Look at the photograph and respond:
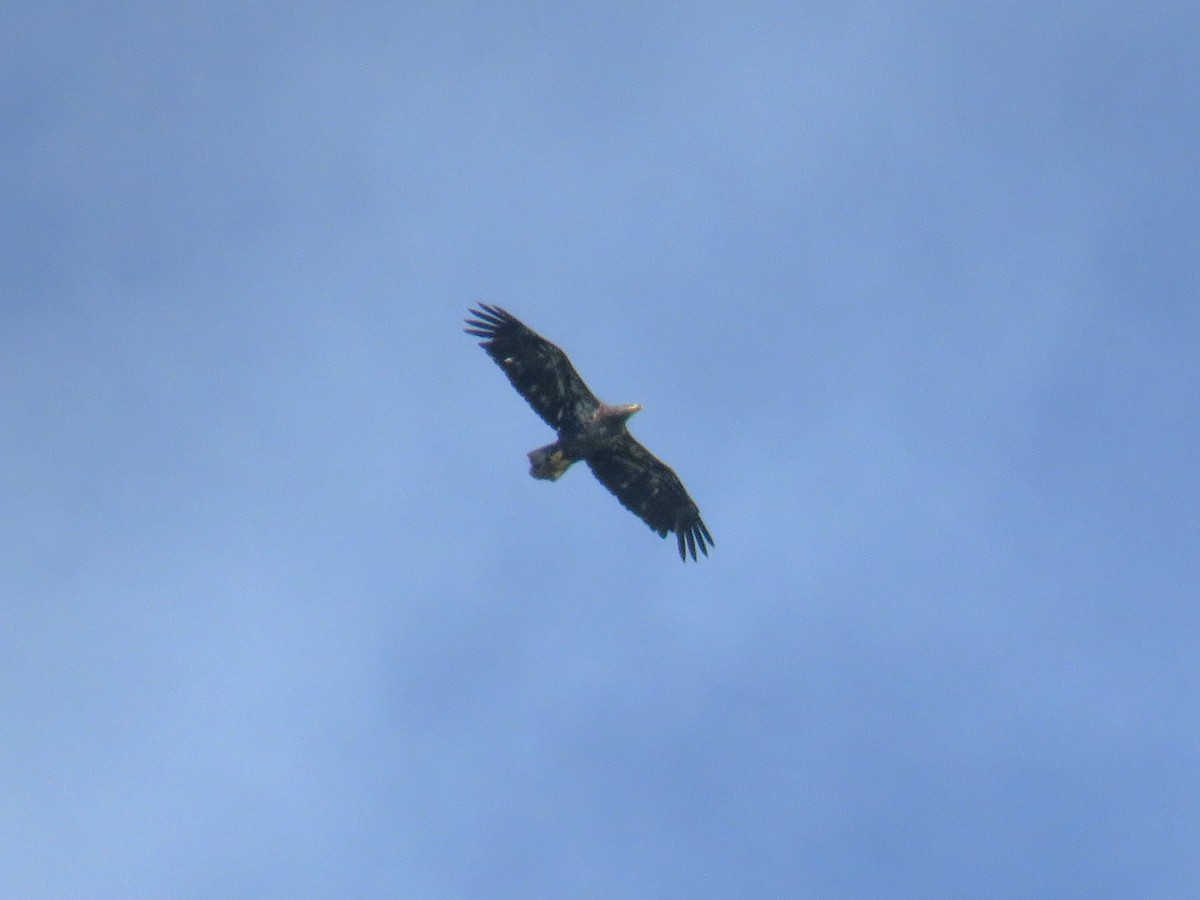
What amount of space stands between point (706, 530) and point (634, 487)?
5.29 ft

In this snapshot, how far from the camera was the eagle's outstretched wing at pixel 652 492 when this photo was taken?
32.7 m

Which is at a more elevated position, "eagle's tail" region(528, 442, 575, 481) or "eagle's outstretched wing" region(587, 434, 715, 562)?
"eagle's outstretched wing" region(587, 434, 715, 562)

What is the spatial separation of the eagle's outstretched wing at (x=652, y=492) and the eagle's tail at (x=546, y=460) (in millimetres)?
1028

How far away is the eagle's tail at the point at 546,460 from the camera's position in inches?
1250

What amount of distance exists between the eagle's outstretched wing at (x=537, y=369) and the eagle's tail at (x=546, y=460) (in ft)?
1.46

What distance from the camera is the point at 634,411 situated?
3194 centimetres

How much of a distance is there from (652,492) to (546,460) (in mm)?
2422

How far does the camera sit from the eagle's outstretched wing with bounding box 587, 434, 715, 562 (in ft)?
107

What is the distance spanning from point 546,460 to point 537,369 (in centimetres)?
159

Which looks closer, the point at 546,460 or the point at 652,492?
the point at 546,460

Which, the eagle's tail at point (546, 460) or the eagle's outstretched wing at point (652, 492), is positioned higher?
the eagle's outstretched wing at point (652, 492)

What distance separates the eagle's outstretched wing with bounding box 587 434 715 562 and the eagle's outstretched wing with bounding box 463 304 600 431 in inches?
44.0

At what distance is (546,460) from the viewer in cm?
3175

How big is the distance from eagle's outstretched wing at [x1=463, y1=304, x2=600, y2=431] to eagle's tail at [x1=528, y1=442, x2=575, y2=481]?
446mm
